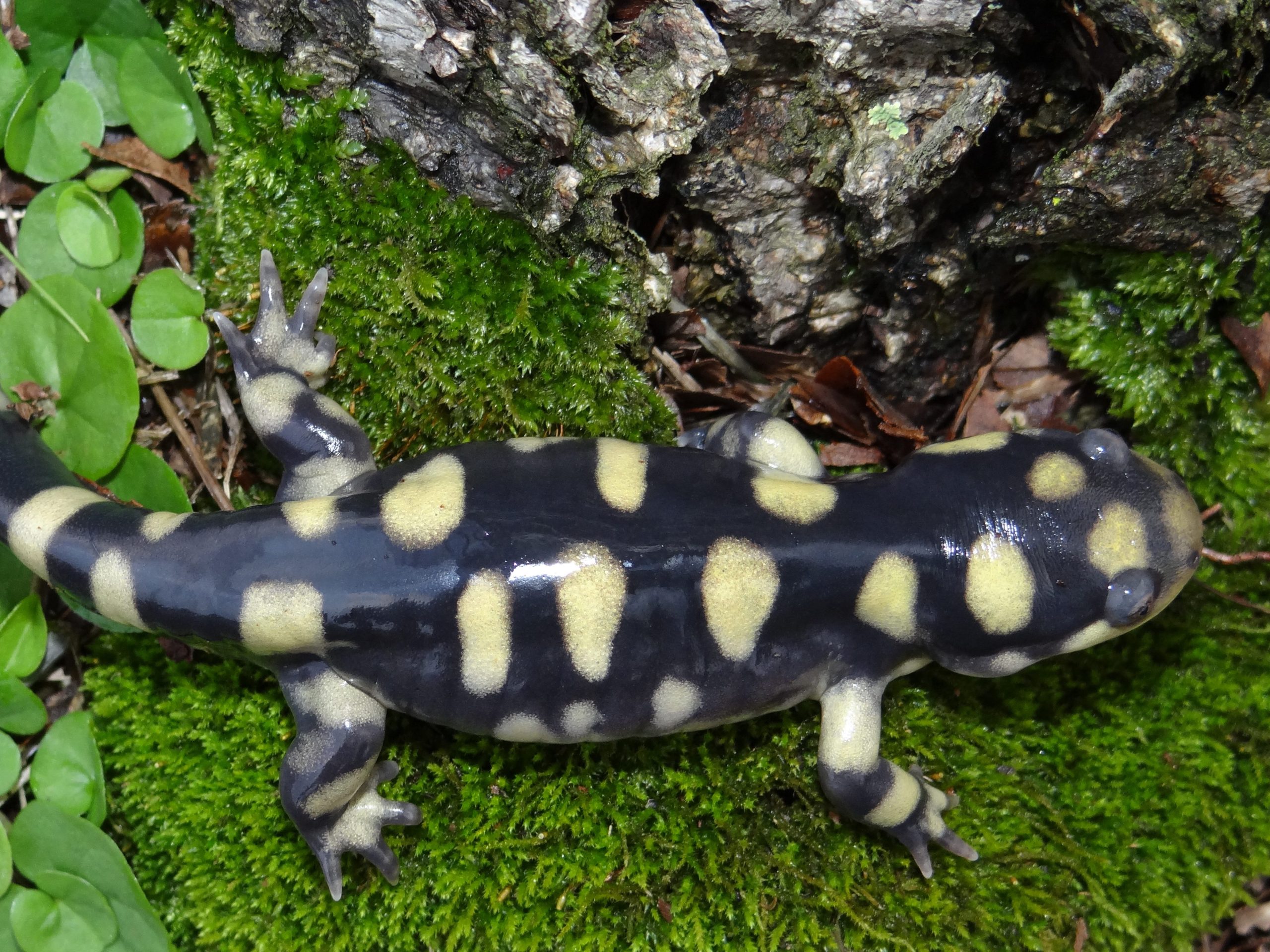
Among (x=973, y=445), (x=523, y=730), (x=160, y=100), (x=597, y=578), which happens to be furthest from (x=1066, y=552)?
(x=160, y=100)

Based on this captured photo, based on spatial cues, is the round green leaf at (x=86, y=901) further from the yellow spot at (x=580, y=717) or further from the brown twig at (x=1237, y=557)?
the brown twig at (x=1237, y=557)

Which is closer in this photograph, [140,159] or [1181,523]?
[1181,523]

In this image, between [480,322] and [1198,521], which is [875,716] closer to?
[1198,521]

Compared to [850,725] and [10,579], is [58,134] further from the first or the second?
[850,725]

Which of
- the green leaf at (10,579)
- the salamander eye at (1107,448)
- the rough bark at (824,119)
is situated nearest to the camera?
the rough bark at (824,119)

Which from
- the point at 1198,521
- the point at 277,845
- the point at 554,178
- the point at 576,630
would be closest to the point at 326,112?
the point at 554,178

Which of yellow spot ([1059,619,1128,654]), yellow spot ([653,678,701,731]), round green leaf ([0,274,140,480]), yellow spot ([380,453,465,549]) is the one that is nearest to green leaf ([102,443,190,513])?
round green leaf ([0,274,140,480])

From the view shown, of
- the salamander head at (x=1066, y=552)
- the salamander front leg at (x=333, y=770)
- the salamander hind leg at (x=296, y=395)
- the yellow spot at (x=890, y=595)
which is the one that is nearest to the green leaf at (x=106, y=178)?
the salamander hind leg at (x=296, y=395)

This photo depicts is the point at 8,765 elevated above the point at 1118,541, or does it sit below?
below
